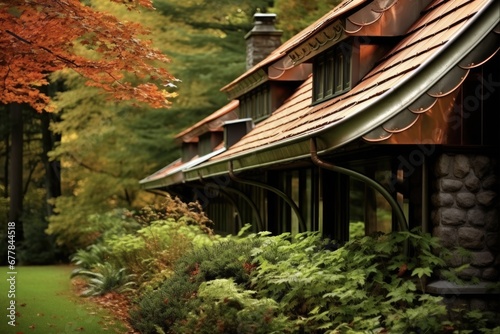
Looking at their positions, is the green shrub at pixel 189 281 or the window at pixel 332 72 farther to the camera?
the window at pixel 332 72

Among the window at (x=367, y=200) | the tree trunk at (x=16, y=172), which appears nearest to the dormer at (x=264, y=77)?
the window at (x=367, y=200)

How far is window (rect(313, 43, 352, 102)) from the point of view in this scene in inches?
499

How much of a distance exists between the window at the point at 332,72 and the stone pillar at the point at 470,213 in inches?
143

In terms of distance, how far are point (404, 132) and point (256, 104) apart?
1216 cm

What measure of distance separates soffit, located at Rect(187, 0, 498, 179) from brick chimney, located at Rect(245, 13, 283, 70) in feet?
36.9

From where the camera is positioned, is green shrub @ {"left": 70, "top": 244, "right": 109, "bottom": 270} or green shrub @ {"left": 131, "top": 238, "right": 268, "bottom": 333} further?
green shrub @ {"left": 70, "top": 244, "right": 109, "bottom": 270}

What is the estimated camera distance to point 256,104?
2106 cm

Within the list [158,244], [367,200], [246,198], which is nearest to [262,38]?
[158,244]

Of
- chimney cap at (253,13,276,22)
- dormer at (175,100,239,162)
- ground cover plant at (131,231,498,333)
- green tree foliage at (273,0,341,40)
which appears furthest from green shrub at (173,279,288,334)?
green tree foliage at (273,0,341,40)

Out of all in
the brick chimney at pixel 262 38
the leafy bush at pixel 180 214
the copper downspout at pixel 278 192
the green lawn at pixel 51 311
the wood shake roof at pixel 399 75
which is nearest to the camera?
the wood shake roof at pixel 399 75

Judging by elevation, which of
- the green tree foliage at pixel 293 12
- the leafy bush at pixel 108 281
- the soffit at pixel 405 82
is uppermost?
the green tree foliage at pixel 293 12

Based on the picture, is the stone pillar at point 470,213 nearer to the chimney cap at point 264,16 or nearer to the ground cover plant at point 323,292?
the ground cover plant at point 323,292

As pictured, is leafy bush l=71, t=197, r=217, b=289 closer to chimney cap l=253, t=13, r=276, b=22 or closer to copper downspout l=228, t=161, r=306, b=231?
copper downspout l=228, t=161, r=306, b=231

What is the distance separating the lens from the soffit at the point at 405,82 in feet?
29.2
